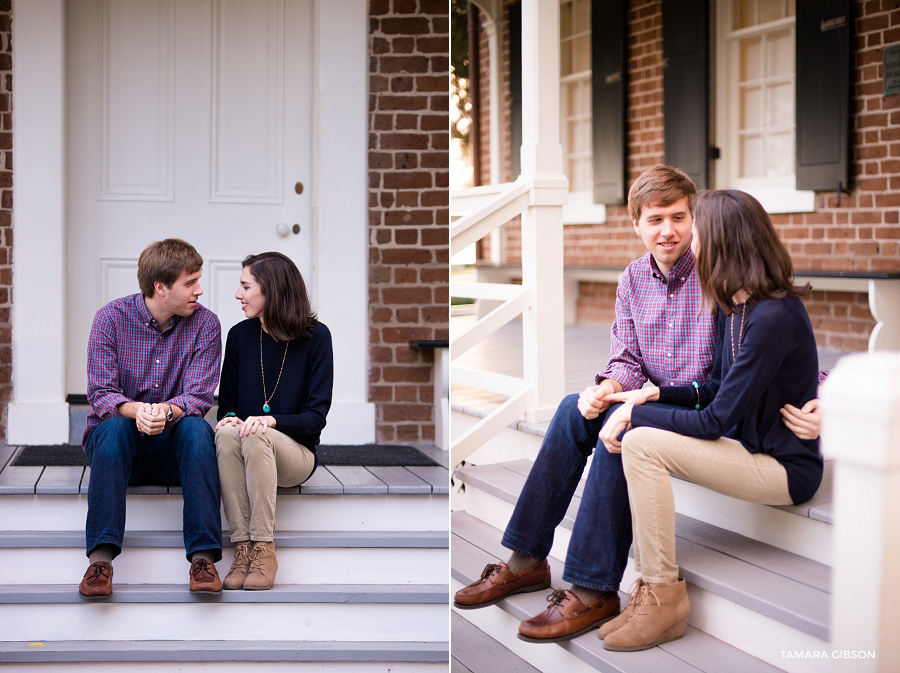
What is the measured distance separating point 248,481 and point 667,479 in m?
1.19

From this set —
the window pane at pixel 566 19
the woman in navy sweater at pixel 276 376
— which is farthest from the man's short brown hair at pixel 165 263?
the window pane at pixel 566 19

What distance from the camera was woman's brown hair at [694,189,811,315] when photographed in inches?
53.1

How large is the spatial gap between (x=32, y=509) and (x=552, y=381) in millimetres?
1581

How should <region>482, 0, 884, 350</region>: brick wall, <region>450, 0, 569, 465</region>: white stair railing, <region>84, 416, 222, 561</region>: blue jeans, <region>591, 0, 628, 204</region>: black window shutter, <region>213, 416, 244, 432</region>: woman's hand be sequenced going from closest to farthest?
<region>84, 416, 222, 561</region>: blue jeans < <region>213, 416, 244, 432</region>: woman's hand < <region>450, 0, 569, 465</region>: white stair railing < <region>482, 0, 884, 350</region>: brick wall < <region>591, 0, 628, 204</region>: black window shutter

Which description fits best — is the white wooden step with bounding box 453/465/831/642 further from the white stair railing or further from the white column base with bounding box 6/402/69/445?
the white column base with bounding box 6/402/69/445

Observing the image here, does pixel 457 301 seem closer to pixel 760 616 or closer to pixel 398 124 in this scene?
pixel 398 124

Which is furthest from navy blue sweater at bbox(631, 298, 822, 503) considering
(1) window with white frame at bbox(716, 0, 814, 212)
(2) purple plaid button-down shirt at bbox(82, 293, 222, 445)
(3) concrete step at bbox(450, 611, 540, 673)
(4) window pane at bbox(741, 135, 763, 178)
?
(4) window pane at bbox(741, 135, 763, 178)

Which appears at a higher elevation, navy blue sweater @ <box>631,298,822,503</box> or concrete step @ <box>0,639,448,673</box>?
navy blue sweater @ <box>631,298,822,503</box>

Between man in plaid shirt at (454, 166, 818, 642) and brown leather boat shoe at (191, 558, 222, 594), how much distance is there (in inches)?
29.8

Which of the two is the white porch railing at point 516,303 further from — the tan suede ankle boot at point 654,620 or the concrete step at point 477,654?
the tan suede ankle boot at point 654,620

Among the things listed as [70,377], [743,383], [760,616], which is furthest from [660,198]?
[70,377]

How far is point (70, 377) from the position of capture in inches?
120

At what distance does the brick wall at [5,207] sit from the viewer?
9.33 ft

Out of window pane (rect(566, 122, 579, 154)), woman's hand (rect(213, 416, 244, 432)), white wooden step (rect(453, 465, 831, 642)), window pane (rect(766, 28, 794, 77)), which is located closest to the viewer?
white wooden step (rect(453, 465, 831, 642))
